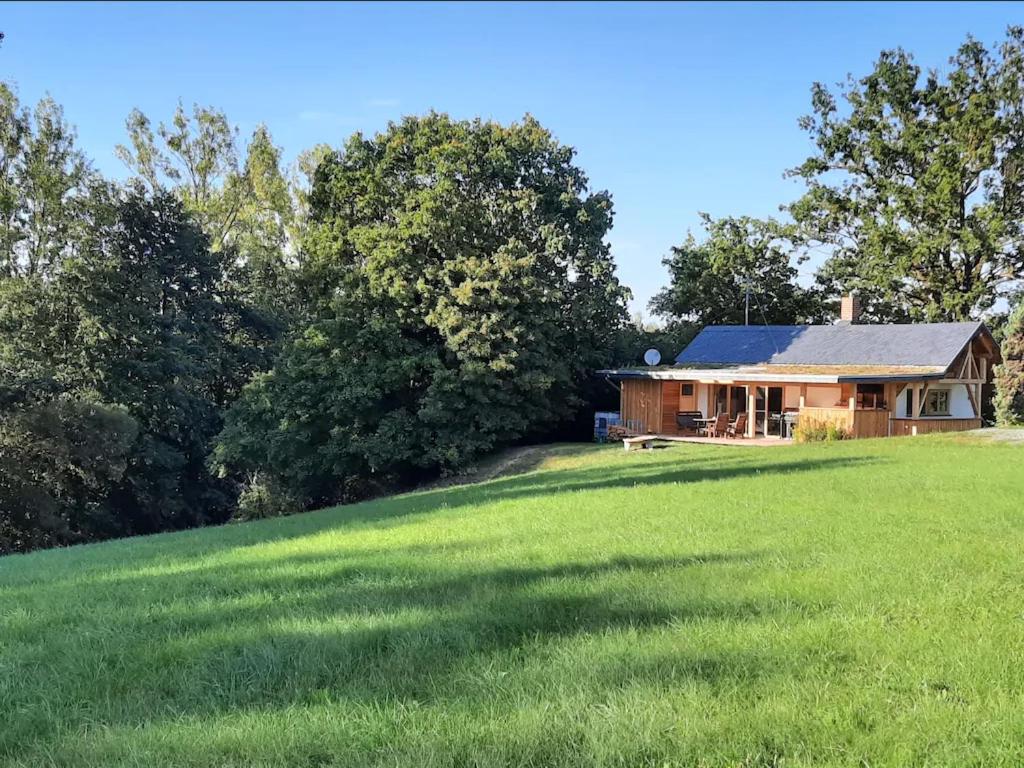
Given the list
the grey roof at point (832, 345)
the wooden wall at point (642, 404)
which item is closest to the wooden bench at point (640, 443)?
the wooden wall at point (642, 404)

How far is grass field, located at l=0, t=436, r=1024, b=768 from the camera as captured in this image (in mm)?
3064

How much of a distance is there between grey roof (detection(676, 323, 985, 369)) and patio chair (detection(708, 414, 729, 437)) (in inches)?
120

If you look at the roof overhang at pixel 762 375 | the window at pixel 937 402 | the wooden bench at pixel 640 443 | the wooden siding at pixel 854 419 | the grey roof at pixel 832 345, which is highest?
the grey roof at pixel 832 345

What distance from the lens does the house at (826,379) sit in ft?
83.4

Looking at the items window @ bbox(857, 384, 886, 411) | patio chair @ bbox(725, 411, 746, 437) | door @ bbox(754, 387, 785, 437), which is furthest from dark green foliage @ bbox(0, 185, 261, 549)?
window @ bbox(857, 384, 886, 411)

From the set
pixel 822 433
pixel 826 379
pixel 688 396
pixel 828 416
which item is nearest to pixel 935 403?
pixel 828 416

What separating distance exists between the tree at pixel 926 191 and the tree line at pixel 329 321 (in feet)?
0.65

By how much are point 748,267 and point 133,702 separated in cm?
3783

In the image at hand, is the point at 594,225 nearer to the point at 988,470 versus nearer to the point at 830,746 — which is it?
the point at 988,470

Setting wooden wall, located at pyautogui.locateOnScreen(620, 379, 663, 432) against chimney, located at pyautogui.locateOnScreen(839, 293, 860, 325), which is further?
chimney, located at pyautogui.locateOnScreen(839, 293, 860, 325)

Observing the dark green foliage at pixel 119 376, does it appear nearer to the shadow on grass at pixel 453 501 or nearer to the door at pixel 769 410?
the shadow on grass at pixel 453 501

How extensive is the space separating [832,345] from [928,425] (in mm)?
4399

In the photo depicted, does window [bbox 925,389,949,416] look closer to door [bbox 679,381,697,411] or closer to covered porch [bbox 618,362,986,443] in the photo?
covered porch [bbox 618,362,986,443]

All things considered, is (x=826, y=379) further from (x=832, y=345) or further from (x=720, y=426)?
(x=832, y=345)
